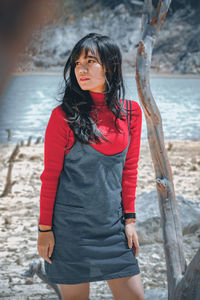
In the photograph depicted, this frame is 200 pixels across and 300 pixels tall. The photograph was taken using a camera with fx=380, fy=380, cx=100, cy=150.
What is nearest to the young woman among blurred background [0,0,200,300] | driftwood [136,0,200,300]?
blurred background [0,0,200,300]

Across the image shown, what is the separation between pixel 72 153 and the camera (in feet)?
3.21

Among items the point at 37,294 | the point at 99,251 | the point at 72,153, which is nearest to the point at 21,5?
the point at 72,153

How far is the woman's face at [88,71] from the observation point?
98 cm

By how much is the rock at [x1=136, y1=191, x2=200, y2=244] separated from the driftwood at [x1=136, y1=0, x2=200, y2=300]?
3.53 feet

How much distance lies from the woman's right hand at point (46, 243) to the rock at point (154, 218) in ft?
5.59

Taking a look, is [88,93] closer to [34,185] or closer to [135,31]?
[34,185]

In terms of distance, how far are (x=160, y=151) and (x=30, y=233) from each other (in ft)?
5.45

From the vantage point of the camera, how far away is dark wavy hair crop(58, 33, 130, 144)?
969 millimetres

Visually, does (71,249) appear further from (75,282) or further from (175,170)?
(175,170)

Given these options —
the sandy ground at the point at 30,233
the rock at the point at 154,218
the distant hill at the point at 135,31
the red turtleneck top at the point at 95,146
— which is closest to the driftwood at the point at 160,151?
the red turtleneck top at the point at 95,146

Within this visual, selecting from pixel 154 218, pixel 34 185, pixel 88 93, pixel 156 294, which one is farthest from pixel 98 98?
pixel 34 185

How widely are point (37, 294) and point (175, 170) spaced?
3.54 metres

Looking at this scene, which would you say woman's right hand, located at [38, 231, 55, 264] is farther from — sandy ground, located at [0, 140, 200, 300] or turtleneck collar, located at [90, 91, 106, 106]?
sandy ground, located at [0, 140, 200, 300]

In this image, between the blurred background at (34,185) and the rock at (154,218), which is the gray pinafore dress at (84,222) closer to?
the blurred background at (34,185)
